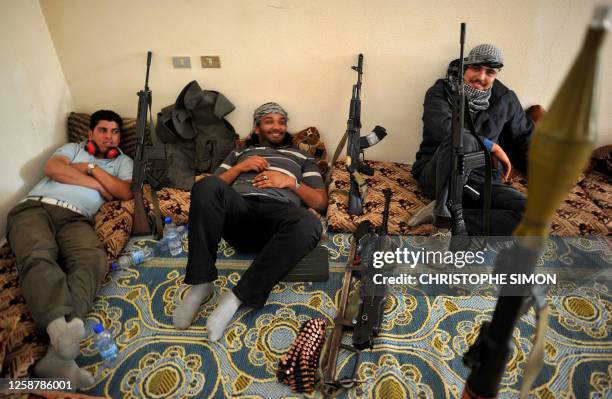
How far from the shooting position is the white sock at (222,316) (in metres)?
1.56

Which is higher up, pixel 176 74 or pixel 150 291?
pixel 176 74

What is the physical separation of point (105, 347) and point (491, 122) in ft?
7.95

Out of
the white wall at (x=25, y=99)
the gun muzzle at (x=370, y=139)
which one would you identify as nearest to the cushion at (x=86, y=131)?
the white wall at (x=25, y=99)

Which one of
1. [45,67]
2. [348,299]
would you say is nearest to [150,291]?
[348,299]

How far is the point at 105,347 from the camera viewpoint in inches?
60.1

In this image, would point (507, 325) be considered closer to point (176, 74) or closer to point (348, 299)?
point (348, 299)

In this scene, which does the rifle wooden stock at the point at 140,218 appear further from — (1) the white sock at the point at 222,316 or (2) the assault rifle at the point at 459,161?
(2) the assault rifle at the point at 459,161

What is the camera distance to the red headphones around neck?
242cm

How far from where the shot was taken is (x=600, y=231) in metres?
2.16

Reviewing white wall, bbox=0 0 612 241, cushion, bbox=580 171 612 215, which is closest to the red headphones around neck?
white wall, bbox=0 0 612 241

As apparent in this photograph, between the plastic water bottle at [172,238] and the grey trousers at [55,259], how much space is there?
0.35m

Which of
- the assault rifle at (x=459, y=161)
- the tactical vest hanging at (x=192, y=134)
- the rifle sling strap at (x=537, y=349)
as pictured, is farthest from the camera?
the tactical vest hanging at (x=192, y=134)

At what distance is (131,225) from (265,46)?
5.07 ft

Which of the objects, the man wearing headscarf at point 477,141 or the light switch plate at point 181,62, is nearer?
the man wearing headscarf at point 477,141
